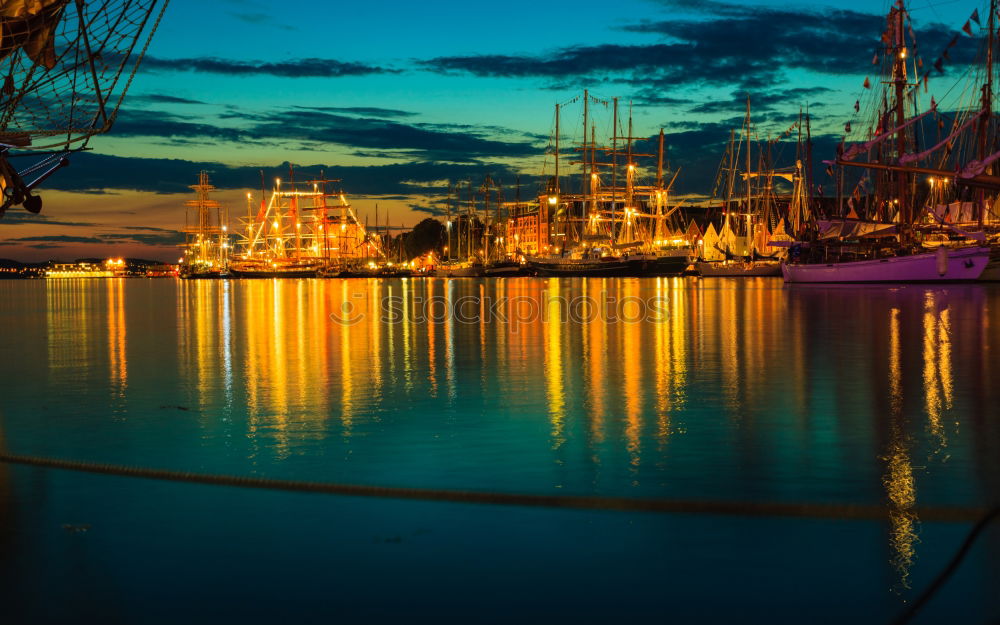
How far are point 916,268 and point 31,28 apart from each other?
6636 centimetres

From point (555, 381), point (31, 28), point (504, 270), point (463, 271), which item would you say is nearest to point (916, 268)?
point (555, 381)

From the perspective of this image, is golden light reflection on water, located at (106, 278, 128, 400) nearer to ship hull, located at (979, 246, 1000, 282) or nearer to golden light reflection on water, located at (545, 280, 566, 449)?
golden light reflection on water, located at (545, 280, 566, 449)

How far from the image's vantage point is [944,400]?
13945 mm

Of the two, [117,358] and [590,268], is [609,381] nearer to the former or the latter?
[117,358]

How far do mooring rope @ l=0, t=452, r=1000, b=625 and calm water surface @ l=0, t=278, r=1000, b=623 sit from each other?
167mm

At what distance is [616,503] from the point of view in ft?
26.7

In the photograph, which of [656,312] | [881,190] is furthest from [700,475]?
[881,190]

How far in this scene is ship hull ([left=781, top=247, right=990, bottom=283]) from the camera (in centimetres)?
6531

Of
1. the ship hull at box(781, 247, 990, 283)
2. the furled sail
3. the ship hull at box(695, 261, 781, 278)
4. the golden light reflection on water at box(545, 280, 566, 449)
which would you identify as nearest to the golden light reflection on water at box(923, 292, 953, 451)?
the golden light reflection on water at box(545, 280, 566, 449)

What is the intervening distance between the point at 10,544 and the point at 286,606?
2527 millimetres

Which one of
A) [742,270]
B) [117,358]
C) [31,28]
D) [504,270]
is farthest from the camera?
[504,270]

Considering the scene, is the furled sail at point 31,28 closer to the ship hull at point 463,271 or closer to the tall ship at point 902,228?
the tall ship at point 902,228

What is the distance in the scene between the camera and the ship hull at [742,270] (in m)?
111

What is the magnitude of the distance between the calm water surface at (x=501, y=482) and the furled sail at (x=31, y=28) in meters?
4.30
